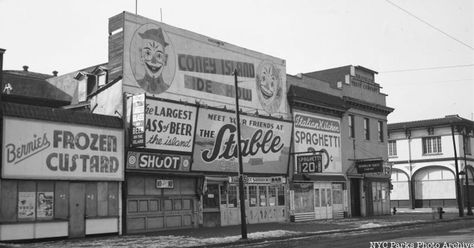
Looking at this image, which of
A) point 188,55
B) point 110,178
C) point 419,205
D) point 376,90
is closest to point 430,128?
point 419,205

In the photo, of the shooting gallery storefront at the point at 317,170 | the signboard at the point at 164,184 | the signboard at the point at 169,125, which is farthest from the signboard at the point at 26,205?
the shooting gallery storefront at the point at 317,170

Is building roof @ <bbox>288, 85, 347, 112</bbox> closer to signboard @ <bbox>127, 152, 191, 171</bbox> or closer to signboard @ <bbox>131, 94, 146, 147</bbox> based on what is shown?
signboard @ <bbox>127, 152, 191, 171</bbox>

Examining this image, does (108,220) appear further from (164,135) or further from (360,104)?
(360,104)

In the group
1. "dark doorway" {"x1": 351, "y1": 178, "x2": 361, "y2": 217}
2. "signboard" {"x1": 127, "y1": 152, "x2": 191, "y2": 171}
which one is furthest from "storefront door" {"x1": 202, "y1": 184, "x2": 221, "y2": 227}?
"dark doorway" {"x1": 351, "y1": 178, "x2": 361, "y2": 217}

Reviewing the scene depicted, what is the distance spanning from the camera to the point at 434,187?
60.1 meters

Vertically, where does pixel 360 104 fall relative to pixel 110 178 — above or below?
above

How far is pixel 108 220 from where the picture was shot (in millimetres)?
24109

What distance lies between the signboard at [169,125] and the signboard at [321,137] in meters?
9.63

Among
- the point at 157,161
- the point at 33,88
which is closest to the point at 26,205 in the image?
the point at 157,161

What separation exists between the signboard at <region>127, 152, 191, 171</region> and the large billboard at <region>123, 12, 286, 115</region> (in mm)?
Answer: 3013

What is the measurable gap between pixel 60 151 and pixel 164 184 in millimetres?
5841

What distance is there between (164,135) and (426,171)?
42.1m

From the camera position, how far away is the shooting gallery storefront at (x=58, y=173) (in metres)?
20.9

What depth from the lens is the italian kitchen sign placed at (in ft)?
68.8
